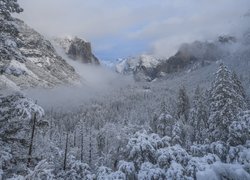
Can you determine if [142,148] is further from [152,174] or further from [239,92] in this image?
[239,92]

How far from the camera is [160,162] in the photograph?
1398 centimetres

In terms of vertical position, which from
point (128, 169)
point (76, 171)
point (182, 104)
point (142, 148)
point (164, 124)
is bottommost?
point (128, 169)

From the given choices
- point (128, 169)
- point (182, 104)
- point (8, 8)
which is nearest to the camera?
point (8, 8)

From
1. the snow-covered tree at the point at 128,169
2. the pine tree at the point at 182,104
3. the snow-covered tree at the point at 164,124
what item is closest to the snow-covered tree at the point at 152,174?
the snow-covered tree at the point at 128,169

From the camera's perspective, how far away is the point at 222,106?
113 ft

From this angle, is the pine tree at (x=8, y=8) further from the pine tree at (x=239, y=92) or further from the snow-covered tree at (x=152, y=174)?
the pine tree at (x=239, y=92)

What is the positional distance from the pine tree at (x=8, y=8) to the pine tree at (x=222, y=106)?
80.7 feet

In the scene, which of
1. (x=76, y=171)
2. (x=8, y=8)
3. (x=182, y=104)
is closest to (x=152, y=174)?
(x=8, y=8)

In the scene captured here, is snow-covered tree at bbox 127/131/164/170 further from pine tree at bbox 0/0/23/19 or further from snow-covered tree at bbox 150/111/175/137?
snow-covered tree at bbox 150/111/175/137

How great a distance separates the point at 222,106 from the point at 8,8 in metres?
25.7

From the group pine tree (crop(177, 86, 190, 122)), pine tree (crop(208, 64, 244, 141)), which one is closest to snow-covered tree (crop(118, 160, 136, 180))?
pine tree (crop(208, 64, 244, 141))

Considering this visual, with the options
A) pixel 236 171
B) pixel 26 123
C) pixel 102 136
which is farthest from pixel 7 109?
pixel 102 136

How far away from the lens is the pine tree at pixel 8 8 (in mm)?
11648

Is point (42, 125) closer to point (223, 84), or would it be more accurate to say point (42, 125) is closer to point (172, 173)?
point (172, 173)
